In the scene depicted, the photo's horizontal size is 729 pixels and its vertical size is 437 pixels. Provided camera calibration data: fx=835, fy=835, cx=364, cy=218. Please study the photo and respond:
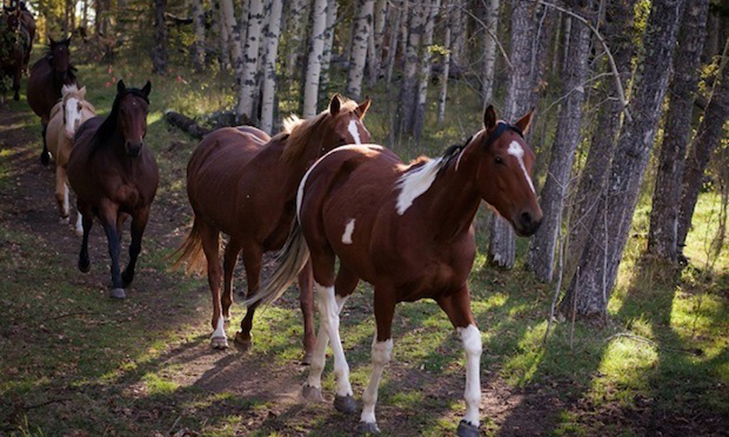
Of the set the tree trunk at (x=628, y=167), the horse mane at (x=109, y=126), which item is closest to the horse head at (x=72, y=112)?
the horse mane at (x=109, y=126)

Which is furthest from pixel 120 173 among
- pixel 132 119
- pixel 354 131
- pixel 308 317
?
pixel 354 131

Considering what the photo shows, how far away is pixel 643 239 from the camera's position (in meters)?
14.1

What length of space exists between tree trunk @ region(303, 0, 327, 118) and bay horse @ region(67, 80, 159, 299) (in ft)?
16.0

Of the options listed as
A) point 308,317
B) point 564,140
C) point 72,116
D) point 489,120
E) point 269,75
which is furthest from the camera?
point 269,75

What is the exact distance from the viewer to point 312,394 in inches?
257

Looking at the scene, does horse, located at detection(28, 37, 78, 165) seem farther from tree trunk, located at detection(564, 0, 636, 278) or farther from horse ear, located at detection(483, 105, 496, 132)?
horse ear, located at detection(483, 105, 496, 132)

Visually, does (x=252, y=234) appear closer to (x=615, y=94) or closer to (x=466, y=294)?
(x=466, y=294)

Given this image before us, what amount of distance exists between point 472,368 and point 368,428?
0.94m

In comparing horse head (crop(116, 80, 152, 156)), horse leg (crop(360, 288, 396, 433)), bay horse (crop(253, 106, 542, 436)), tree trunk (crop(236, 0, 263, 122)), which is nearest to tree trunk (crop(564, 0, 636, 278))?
bay horse (crop(253, 106, 542, 436))

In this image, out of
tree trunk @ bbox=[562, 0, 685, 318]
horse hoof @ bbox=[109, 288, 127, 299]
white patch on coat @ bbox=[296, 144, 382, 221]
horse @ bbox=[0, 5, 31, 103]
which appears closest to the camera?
white patch on coat @ bbox=[296, 144, 382, 221]

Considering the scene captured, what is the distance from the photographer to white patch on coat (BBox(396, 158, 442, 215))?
5.50 meters

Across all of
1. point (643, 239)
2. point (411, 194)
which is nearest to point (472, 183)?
point (411, 194)

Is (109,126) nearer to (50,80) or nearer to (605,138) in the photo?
(605,138)

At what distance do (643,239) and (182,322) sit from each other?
861 cm
